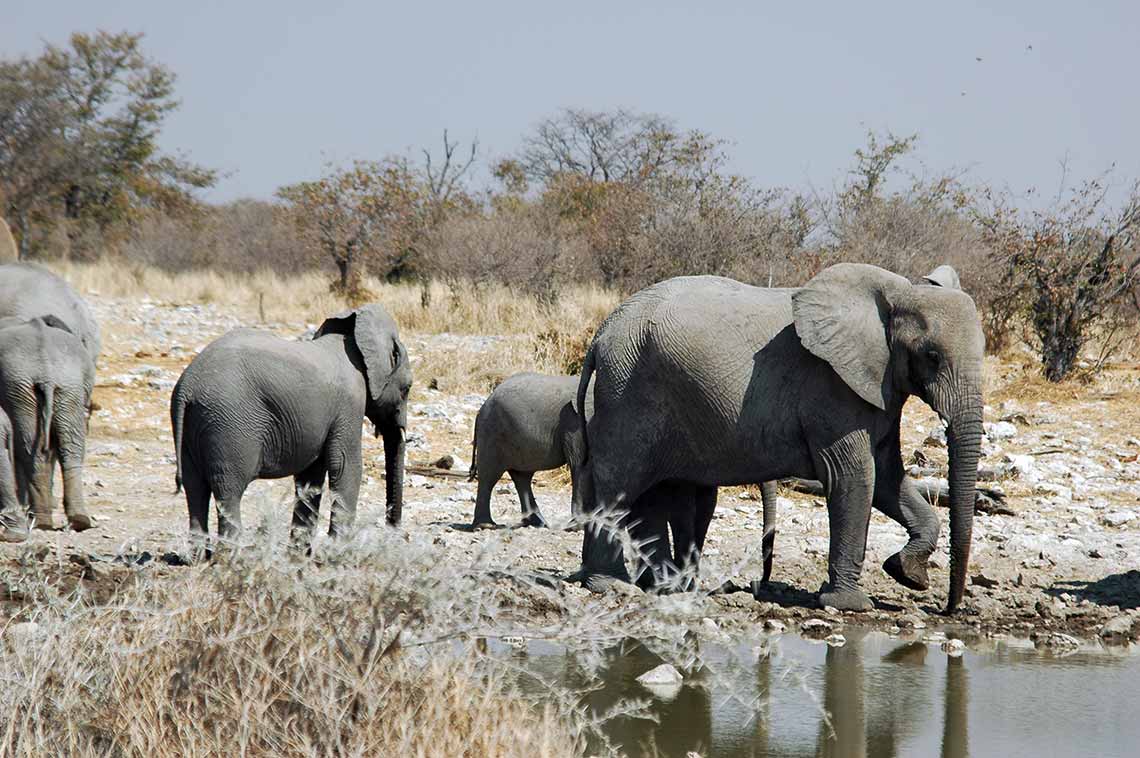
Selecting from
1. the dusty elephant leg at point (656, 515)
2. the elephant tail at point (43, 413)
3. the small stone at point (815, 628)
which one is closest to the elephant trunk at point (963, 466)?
the small stone at point (815, 628)

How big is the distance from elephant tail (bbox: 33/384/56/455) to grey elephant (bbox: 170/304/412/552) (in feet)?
5.41

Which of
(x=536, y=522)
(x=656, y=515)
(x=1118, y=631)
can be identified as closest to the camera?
(x=1118, y=631)

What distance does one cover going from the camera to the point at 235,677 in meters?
4.71

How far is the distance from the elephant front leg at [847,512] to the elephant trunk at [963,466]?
0.43m

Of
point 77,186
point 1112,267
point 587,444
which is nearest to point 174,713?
point 587,444

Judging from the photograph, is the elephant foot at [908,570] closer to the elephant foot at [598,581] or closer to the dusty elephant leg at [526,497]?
the elephant foot at [598,581]

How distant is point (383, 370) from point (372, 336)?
22 cm

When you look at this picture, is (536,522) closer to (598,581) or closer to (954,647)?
(598,581)

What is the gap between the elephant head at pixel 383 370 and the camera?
8992mm

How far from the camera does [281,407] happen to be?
8.29 meters

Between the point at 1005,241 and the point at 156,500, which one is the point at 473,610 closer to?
the point at 156,500

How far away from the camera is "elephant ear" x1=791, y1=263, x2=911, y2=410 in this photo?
304 inches

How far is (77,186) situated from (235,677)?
112 feet

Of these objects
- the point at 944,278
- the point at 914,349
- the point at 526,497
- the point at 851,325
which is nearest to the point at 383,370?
the point at 526,497
